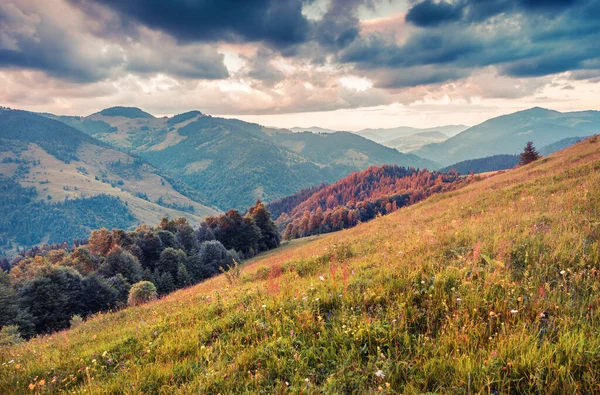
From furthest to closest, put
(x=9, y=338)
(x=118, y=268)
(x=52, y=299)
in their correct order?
(x=118, y=268)
(x=52, y=299)
(x=9, y=338)

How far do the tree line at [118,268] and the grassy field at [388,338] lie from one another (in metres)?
17.5

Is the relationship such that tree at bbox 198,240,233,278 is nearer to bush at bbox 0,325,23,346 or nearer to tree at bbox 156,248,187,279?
tree at bbox 156,248,187,279

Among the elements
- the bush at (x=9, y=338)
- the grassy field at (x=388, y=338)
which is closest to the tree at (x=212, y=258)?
the bush at (x=9, y=338)

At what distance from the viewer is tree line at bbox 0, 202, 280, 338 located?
3850 centimetres

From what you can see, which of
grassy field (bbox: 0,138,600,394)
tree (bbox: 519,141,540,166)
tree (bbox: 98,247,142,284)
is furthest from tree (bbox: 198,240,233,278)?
tree (bbox: 519,141,540,166)

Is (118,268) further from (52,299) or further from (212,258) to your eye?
(212,258)

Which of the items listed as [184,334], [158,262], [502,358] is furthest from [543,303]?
[158,262]

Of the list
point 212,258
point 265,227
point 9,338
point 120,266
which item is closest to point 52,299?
point 120,266

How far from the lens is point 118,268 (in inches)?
2032

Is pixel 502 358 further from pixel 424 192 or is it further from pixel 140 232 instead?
pixel 424 192

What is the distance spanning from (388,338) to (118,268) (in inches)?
2307

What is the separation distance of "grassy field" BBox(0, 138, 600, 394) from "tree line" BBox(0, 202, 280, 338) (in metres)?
17.5

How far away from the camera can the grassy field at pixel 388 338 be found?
142 inches

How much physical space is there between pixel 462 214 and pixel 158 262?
5811cm
